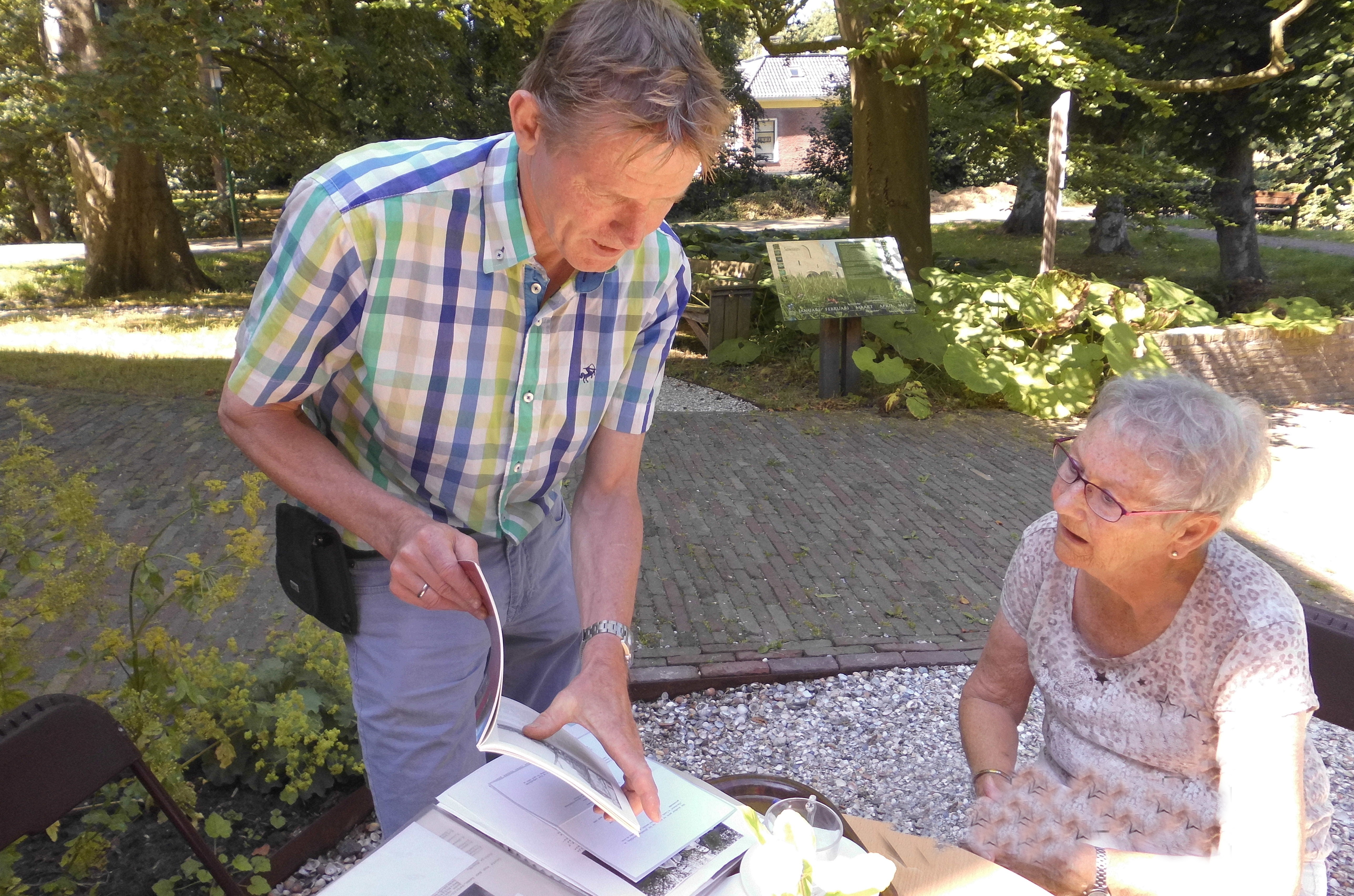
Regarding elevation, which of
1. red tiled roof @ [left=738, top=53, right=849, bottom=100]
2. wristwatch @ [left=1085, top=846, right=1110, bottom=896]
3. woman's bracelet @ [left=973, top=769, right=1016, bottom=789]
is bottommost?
woman's bracelet @ [left=973, top=769, right=1016, bottom=789]

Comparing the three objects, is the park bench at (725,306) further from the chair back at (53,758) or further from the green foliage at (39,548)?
the chair back at (53,758)

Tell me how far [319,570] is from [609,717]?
0.57 metres

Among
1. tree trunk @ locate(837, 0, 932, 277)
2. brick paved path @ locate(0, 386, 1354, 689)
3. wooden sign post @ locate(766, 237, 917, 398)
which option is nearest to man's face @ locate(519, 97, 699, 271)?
brick paved path @ locate(0, 386, 1354, 689)

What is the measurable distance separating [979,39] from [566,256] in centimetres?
672

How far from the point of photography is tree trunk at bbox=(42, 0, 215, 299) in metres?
11.6

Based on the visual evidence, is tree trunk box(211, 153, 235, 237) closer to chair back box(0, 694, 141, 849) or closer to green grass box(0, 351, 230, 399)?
green grass box(0, 351, 230, 399)

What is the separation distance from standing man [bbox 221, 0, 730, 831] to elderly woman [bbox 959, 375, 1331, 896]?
803 mm

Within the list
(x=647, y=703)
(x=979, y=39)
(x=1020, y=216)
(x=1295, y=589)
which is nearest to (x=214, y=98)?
(x=979, y=39)

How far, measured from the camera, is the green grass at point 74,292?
1159cm

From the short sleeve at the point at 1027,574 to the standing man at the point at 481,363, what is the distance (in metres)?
0.81

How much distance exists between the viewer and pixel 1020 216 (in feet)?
69.8

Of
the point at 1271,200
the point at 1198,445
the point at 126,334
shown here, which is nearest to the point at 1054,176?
the point at 1198,445

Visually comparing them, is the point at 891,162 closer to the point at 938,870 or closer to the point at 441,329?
the point at 441,329

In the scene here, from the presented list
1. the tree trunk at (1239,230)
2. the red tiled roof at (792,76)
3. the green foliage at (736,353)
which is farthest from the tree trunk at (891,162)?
the red tiled roof at (792,76)
